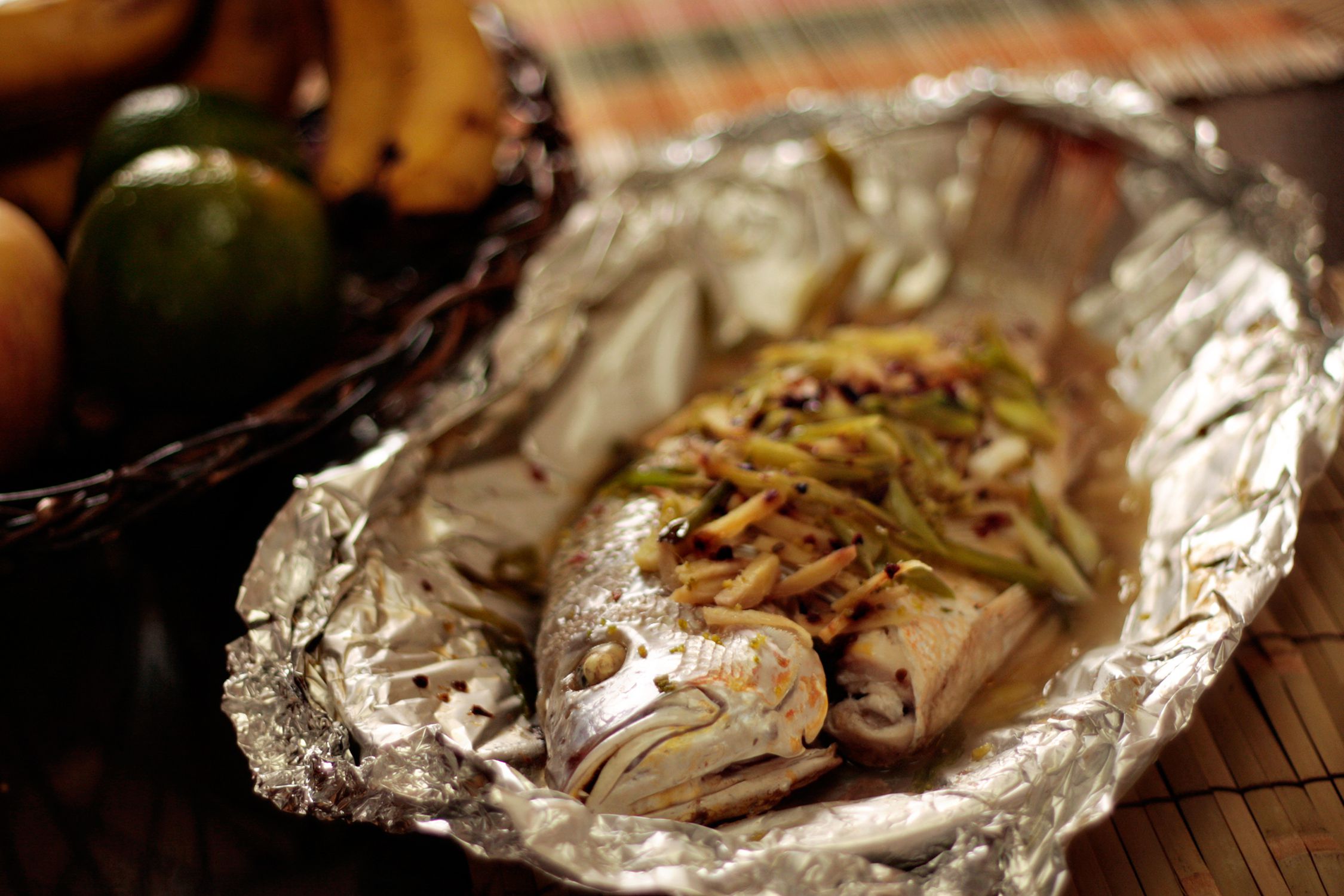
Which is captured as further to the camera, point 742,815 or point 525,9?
point 525,9

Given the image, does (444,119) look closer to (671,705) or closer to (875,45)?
(671,705)

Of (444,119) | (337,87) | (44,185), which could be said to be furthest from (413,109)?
(44,185)

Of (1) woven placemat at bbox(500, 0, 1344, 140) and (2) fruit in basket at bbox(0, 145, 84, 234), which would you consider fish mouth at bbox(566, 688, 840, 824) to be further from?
(1) woven placemat at bbox(500, 0, 1344, 140)

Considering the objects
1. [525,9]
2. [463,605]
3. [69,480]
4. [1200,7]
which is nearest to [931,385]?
[463,605]

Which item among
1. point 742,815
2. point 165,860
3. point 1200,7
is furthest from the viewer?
point 1200,7

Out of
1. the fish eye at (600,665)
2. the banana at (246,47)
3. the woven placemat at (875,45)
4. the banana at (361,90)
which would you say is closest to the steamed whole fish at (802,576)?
the fish eye at (600,665)

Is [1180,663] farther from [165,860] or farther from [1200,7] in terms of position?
[1200,7]
